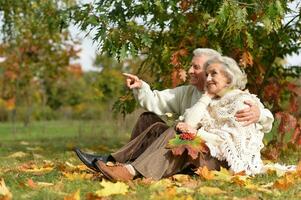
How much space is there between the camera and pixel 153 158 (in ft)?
15.1

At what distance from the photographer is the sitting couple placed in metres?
4.71

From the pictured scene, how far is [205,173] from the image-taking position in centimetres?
463

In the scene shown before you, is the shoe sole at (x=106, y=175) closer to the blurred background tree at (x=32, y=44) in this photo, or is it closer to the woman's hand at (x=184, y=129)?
the woman's hand at (x=184, y=129)

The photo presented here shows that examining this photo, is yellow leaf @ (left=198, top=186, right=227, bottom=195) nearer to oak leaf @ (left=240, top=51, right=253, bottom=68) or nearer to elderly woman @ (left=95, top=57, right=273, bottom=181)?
elderly woman @ (left=95, top=57, right=273, bottom=181)

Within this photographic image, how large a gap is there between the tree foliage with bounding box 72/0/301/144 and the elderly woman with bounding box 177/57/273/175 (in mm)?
810

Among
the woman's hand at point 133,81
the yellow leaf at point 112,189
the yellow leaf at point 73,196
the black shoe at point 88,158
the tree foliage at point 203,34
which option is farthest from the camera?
the tree foliage at point 203,34

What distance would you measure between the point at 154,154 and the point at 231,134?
2.01 feet

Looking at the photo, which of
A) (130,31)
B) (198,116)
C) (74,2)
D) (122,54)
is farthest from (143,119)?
(74,2)

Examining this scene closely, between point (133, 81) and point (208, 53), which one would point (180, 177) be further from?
point (208, 53)

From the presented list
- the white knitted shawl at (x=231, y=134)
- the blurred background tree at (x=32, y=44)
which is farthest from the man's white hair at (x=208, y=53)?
the blurred background tree at (x=32, y=44)

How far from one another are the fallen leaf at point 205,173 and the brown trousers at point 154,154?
124 mm

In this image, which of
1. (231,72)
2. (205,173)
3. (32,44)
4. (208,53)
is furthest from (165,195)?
(32,44)

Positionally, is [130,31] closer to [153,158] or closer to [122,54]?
[122,54]

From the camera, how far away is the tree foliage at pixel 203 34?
5.84 metres
